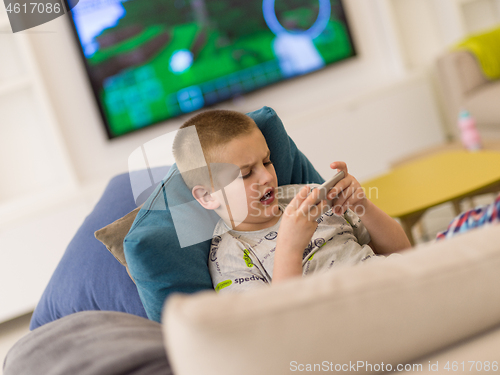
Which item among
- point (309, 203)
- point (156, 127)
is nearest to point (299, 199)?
point (309, 203)

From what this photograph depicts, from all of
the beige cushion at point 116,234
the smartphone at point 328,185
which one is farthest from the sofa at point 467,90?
the beige cushion at point 116,234

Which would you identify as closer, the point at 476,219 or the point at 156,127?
the point at 476,219

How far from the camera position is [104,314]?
0.58 meters

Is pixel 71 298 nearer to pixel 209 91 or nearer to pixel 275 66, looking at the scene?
pixel 209 91

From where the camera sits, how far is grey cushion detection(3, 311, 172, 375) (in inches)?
17.8

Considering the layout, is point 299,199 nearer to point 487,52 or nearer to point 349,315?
point 349,315

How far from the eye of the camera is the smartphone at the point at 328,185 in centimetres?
68

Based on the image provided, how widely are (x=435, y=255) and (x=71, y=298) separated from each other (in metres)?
0.90

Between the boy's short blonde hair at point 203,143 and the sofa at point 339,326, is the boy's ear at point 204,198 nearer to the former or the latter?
the boy's short blonde hair at point 203,143

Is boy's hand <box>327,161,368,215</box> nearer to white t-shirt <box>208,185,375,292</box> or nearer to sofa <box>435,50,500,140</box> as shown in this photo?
white t-shirt <box>208,185,375,292</box>

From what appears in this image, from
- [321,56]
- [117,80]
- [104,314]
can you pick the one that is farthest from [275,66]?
[104,314]

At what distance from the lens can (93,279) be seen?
1058 mm

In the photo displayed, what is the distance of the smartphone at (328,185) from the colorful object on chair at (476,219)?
0.55 ft

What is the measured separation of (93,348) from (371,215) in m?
0.51
